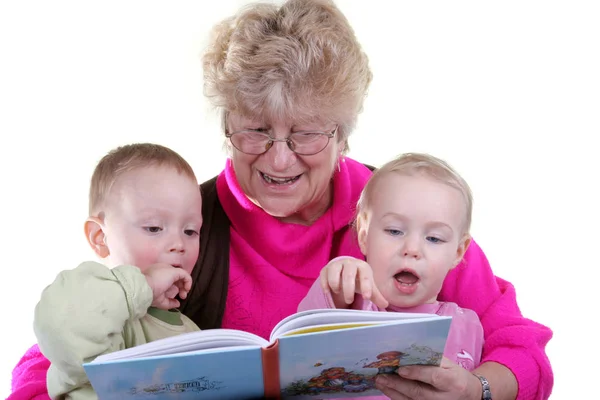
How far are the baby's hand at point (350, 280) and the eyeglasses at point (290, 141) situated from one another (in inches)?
22.6

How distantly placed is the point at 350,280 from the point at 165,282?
0.54m

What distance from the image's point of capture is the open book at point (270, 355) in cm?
Answer: 185

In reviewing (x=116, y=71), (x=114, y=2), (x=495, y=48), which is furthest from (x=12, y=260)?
(x=495, y=48)

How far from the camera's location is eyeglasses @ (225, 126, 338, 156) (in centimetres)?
266

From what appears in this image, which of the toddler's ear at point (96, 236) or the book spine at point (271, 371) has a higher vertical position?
the toddler's ear at point (96, 236)

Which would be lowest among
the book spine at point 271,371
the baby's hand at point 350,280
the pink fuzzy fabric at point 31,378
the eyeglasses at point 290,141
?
the pink fuzzy fabric at point 31,378

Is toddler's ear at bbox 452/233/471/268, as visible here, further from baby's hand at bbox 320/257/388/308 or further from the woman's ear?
baby's hand at bbox 320/257/388/308

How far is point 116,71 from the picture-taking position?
156 inches

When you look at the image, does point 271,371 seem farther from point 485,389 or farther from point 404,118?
point 404,118

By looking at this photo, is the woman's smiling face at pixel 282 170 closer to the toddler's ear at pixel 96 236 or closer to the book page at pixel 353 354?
the toddler's ear at pixel 96 236

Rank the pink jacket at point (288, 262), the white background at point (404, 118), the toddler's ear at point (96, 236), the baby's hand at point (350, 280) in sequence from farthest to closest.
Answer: the white background at point (404, 118), the pink jacket at point (288, 262), the toddler's ear at point (96, 236), the baby's hand at point (350, 280)

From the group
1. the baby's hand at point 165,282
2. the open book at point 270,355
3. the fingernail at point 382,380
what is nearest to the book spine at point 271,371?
the open book at point 270,355

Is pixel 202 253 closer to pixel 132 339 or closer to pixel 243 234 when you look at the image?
pixel 243 234

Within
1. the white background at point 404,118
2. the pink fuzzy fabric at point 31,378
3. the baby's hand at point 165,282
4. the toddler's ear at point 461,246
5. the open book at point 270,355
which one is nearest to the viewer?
the open book at point 270,355
